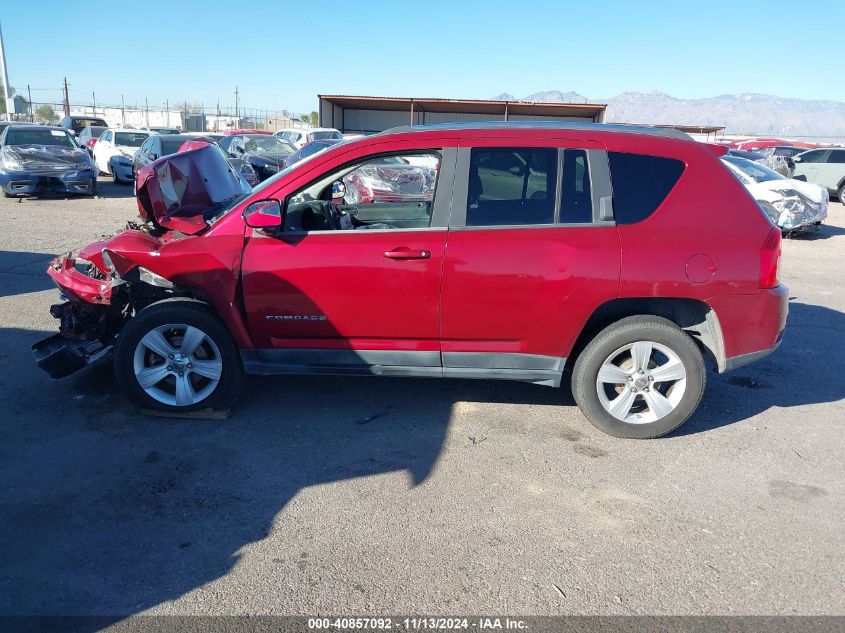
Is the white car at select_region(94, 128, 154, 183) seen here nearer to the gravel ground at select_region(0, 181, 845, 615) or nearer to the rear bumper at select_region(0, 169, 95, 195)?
the rear bumper at select_region(0, 169, 95, 195)

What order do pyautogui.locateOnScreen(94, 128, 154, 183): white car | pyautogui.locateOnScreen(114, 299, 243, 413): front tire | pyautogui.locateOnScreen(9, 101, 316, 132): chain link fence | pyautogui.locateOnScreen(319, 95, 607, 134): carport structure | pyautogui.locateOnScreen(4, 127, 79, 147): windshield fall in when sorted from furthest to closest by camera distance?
pyautogui.locateOnScreen(9, 101, 316, 132): chain link fence, pyautogui.locateOnScreen(319, 95, 607, 134): carport structure, pyautogui.locateOnScreen(94, 128, 154, 183): white car, pyautogui.locateOnScreen(4, 127, 79, 147): windshield, pyautogui.locateOnScreen(114, 299, 243, 413): front tire

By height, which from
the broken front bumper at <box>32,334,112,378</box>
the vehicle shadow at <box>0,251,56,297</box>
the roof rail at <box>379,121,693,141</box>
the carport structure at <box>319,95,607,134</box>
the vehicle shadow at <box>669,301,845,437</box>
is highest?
the carport structure at <box>319,95,607,134</box>

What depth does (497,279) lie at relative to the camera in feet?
13.3

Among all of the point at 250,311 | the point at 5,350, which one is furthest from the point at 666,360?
the point at 5,350

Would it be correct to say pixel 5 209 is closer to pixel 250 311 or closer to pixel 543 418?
pixel 250 311

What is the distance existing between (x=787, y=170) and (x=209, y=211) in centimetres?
1995

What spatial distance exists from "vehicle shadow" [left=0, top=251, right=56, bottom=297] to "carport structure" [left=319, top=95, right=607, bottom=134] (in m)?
19.7

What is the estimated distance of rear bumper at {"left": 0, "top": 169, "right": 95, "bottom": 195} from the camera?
15.0 metres

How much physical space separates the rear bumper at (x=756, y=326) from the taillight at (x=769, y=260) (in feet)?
0.22

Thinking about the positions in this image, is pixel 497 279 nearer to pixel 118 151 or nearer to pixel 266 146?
pixel 266 146

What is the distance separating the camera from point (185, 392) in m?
4.36

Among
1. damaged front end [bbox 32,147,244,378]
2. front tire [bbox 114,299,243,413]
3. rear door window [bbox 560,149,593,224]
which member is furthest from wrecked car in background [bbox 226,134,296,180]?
rear door window [bbox 560,149,593,224]

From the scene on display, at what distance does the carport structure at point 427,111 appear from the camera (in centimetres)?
2806

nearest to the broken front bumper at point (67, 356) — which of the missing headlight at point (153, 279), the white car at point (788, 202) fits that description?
the missing headlight at point (153, 279)
